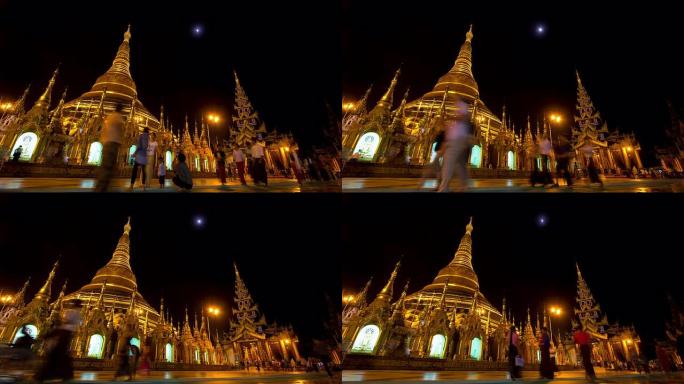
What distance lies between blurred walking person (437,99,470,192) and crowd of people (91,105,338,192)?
2684 millimetres

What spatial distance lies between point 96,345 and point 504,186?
8748 mm

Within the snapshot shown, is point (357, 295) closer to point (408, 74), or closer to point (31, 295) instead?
point (408, 74)

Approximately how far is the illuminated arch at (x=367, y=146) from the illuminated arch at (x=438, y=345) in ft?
17.0

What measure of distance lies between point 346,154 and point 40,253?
555 cm

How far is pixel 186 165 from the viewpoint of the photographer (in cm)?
925

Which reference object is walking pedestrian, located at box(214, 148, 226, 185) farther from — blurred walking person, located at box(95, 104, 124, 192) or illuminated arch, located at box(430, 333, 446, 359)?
illuminated arch, located at box(430, 333, 446, 359)

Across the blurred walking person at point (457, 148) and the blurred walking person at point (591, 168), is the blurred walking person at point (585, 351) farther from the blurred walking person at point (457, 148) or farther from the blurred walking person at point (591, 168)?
the blurred walking person at point (591, 168)

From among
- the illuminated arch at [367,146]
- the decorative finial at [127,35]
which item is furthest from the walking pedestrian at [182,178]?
the decorative finial at [127,35]

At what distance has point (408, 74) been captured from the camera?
11.4 metres

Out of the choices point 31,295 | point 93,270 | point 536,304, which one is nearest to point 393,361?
point 536,304

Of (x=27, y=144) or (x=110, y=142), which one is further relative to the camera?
(x=27, y=144)

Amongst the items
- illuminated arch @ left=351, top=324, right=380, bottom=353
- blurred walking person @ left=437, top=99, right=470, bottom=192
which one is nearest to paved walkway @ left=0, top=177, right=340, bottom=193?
blurred walking person @ left=437, top=99, right=470, bottom=192

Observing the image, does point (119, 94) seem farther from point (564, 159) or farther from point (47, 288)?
point (564, 159)

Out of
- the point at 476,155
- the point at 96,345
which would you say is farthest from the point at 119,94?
the point at 476,155
